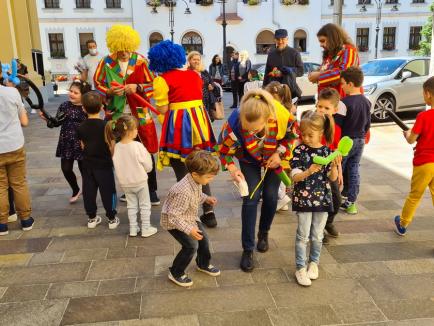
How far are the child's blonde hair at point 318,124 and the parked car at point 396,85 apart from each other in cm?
772

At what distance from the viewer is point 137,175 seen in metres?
4.04

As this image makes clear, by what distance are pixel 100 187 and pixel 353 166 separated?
8.66ft

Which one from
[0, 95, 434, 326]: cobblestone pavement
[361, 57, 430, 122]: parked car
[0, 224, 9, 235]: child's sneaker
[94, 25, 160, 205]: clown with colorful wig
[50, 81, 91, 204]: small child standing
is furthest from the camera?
[361, 57, 430, 122]: parked car

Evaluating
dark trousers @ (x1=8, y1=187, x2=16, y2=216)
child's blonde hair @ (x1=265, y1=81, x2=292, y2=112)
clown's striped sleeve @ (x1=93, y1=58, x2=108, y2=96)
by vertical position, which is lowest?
dark trousers @ (x1=8, y1=187, x2=16, y2=216)

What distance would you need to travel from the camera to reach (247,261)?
351 centimetres

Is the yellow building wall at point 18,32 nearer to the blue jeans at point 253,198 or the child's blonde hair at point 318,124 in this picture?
the blue jeans at point 253,198

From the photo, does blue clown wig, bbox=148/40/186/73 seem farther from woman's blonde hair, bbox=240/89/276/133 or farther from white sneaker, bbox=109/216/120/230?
white sneaker, bbox=109/216/120/230

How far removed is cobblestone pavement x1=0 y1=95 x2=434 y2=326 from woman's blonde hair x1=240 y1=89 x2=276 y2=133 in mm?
1253

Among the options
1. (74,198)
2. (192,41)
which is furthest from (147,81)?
(192,41)

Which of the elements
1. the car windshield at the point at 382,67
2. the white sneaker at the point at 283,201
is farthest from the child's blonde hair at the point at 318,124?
the car windshield at the point at 382,67

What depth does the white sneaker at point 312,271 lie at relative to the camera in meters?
3.34

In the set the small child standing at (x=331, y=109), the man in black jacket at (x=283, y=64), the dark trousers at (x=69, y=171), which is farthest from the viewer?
the man in black jacket at (x=283, y=64)

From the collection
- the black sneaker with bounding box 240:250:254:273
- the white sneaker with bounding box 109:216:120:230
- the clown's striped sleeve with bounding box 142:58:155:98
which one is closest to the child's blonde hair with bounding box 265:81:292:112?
the clown's striped sleeve with bounding box 142:58:155:98

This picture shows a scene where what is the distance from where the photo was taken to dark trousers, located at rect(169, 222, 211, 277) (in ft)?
10.3
